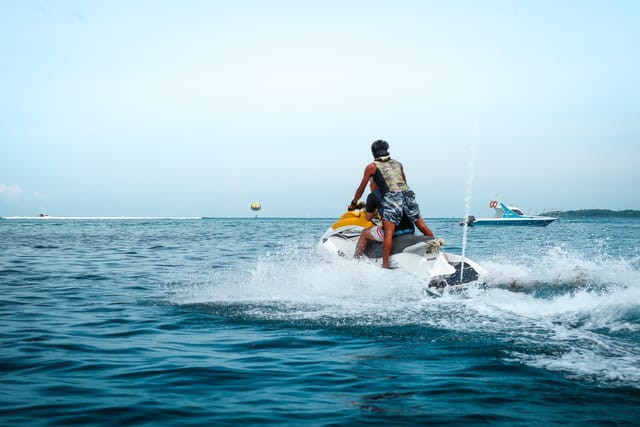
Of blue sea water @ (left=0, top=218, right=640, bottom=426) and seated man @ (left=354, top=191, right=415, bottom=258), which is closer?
blue sea water @ (left=0, top=218, right=640, bottom=426)

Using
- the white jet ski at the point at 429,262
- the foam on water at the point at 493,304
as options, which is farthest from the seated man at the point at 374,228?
the foam on water at the point at 493,304

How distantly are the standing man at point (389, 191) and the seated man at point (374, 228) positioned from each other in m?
0.12

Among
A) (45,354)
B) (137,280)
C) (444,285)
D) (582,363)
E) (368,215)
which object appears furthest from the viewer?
(137,280)

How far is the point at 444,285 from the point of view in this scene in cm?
775

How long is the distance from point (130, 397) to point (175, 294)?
554 centimetres

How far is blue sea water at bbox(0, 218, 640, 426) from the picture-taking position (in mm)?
3625

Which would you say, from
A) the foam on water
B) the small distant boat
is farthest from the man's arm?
the small distant boat

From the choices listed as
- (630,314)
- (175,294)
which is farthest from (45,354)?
(630,314)

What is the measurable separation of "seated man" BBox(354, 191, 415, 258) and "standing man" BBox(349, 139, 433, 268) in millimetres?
123

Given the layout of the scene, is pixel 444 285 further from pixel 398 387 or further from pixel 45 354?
pixel 45 354

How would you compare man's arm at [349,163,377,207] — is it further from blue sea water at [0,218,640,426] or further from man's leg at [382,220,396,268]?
blue sea water at [0,218,640,426]

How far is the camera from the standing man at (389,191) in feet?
26.8

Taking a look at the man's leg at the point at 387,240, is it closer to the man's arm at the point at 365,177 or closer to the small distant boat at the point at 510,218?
the man's arm at the point at 365,177

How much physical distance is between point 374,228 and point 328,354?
11.8 feet
